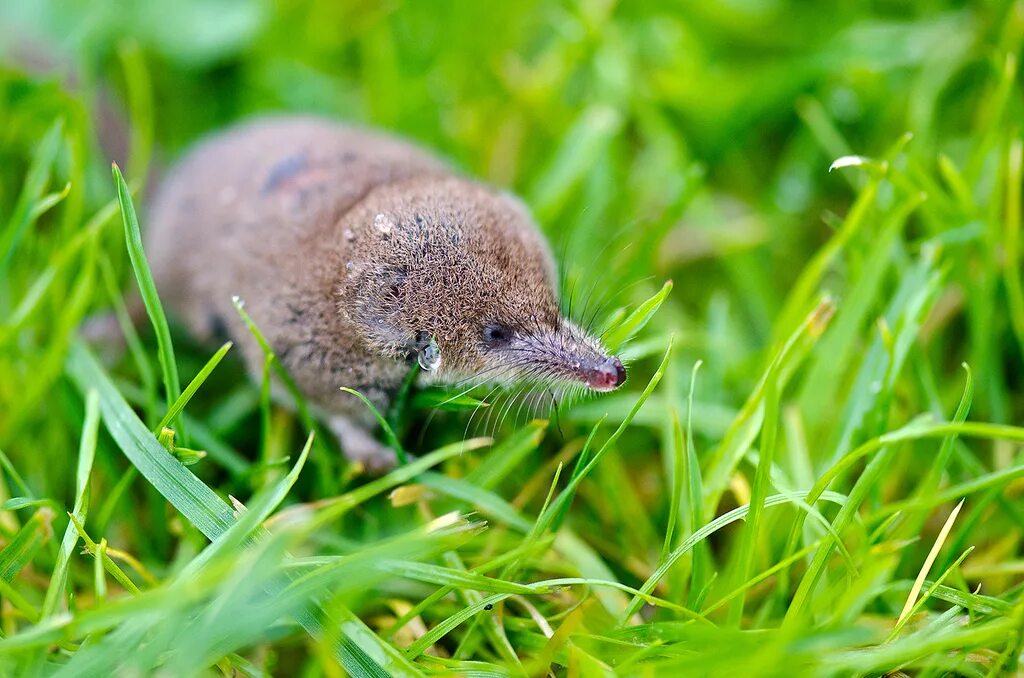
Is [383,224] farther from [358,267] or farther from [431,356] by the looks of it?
[431,356]

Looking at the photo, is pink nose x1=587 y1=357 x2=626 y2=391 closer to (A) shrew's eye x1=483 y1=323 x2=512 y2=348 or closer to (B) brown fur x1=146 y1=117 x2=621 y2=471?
(B) brown fur x1=146 y1=117 x2=621 y2=471

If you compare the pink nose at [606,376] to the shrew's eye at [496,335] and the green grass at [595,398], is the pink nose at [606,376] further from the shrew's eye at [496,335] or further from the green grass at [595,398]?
the shrew's eye at [496,335]

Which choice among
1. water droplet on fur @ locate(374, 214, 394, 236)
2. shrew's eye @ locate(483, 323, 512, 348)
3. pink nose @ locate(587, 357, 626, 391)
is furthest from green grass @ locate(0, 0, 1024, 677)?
water droplet on fur @ locate(374, 214, 394, 236)

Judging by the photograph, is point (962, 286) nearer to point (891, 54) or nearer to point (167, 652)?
point (891, 54)

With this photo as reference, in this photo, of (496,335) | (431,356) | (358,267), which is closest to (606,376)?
(496,335)

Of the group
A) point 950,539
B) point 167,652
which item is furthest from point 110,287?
point 950,539
